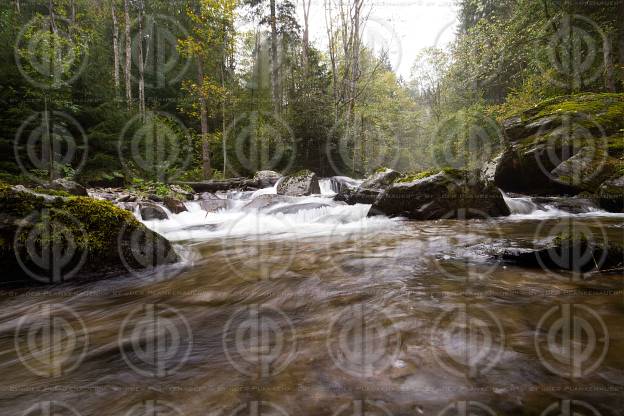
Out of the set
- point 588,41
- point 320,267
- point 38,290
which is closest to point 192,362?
point 320,267

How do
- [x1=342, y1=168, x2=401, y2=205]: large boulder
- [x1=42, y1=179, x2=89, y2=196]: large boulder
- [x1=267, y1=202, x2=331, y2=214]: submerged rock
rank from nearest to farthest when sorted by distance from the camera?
[x1=267, y1=202, x2=331, y2=214]: submerged rock → [x1=42, y1=179, x2=89, y2=196]: large boulder → [x1=342, y1=168, x2=401, y2=205]: large boulder

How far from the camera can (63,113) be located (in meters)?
11.3

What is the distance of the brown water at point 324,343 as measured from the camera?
1418 millimetres

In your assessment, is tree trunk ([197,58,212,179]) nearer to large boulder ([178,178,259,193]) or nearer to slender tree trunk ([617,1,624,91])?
large boulder ([178,178,259,193])

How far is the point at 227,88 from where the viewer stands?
1611cm

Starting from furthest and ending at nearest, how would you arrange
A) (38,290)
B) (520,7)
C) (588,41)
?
(520,7) < (588,41) < (38,290)

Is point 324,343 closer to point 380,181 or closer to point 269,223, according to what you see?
point 269,223

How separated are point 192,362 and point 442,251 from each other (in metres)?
3.22

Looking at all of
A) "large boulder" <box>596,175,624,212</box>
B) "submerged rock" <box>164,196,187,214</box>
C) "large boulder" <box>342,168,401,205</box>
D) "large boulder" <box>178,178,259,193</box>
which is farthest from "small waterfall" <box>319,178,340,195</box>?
"large boulder" <box>596,175,624,212</box>

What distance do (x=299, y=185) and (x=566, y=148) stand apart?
26.2 ft

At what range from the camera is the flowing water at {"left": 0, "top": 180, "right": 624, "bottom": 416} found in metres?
1.42

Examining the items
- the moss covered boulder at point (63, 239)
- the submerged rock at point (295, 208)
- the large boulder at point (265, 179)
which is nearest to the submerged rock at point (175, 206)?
the submerged rock at point (295, 208)

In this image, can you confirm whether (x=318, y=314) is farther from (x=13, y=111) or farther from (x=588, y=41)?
(x=588, y=41)

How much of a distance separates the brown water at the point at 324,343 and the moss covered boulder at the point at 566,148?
23.2 feet
